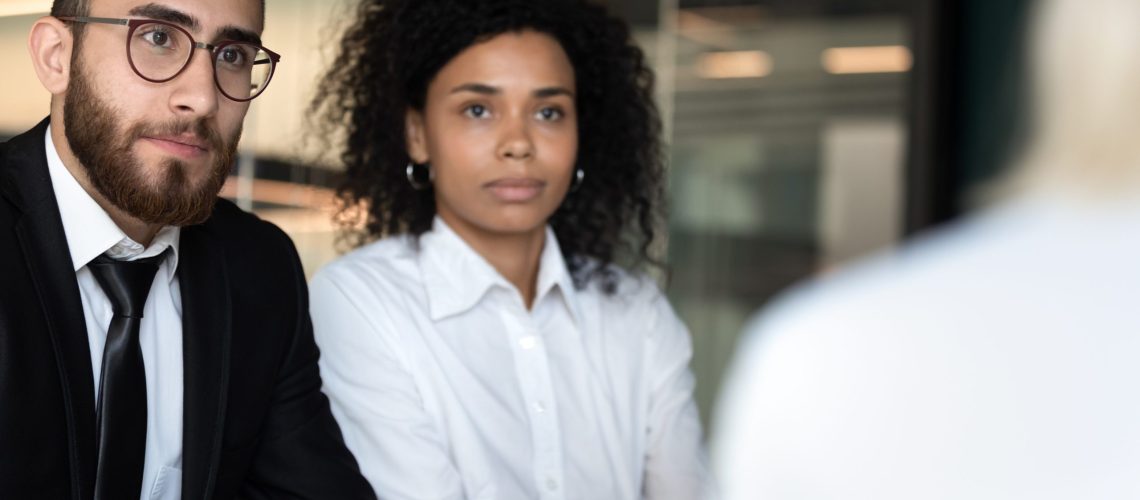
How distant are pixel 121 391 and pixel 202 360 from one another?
0.16 metres

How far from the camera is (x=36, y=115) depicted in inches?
116

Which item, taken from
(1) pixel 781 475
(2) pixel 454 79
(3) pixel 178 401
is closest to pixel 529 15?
(2) pixel 454 79

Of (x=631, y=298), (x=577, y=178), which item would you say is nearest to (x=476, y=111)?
(x=577, y=178)

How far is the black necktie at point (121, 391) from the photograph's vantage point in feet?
5.87

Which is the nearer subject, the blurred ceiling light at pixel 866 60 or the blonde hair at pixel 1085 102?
the blonde hair at pixel 1085 102

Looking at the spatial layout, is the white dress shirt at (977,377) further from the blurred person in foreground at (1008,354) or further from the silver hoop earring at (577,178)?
the silver hoop earring at (577,178)

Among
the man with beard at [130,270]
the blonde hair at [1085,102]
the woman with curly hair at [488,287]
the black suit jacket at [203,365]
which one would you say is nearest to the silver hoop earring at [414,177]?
the woman with curly hair at [488,287]

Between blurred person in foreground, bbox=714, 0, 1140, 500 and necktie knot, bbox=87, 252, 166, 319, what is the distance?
1.18 meters

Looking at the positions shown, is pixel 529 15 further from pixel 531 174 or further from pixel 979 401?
pixel 979 401

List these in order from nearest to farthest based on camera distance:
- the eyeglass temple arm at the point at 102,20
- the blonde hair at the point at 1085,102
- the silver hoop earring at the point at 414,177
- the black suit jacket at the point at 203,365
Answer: the blonde hair at the point at 1085,102, the black suit jacket at the point at 203,365, the eyeglass temple arm at the point at 102,20, the silver hoop earring at the point at 414,177

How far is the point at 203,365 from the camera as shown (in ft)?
6.38

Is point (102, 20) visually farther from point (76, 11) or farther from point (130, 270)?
point (130, 270)

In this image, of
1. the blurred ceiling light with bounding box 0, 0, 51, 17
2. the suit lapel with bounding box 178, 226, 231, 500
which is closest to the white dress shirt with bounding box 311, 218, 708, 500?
the suit lapel with bounding box 178, 226, 231, 500

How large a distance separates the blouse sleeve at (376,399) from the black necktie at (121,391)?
51 cm
